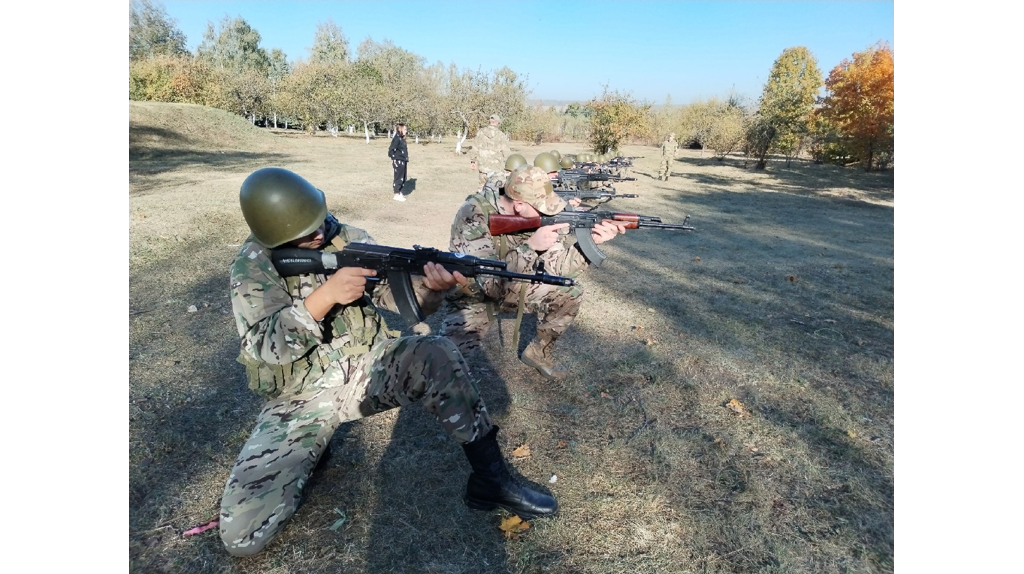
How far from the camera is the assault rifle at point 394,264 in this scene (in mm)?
2787

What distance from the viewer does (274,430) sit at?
2.79 m

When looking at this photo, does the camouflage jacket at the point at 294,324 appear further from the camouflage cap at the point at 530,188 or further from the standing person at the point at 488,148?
the standing person at the point at 488,148

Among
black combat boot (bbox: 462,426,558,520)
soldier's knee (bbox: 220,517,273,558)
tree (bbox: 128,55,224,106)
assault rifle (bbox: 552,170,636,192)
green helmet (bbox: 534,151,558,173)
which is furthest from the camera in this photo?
tree (bbox: 128,55,224,106)

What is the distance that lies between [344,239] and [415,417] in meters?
1.55

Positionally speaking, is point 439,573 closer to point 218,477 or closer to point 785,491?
point 218,477

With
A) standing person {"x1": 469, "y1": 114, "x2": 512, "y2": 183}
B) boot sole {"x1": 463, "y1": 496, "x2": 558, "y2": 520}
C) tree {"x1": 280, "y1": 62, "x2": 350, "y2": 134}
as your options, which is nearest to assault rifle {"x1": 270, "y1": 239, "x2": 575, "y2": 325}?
boot sole {"x1": 463, "y1": 496, "x2": 558, "y2": 520}

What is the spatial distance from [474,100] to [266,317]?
39.9 m

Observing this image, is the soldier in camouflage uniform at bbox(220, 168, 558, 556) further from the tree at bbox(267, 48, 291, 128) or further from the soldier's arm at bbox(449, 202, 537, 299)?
the tree at bbox(267, 48, 291, 128)

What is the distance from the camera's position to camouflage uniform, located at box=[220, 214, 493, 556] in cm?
261

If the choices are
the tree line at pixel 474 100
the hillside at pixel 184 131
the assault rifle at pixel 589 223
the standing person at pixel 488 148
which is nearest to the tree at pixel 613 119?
the tree line at pixel 474 100

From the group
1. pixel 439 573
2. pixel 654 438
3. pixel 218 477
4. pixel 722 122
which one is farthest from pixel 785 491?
pixel 722 122

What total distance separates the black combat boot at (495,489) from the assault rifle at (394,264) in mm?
843

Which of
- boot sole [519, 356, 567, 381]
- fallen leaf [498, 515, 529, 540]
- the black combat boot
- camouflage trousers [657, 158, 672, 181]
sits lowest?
fallen leaf [498, 515, 529, 540]

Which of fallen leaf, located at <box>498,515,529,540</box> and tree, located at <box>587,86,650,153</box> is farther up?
tree, located at <box>587,86,650,153</box>
